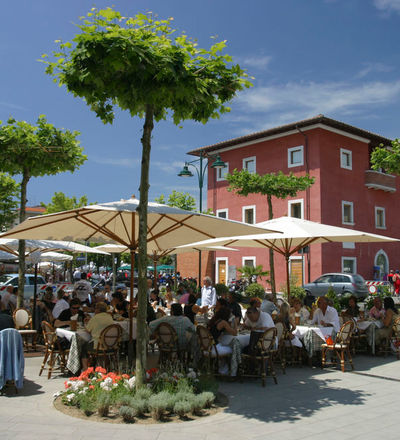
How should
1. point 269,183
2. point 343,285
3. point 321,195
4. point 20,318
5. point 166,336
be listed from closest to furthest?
point 166,336
point 20,318
point 269,183
point 343,285
point 321,195

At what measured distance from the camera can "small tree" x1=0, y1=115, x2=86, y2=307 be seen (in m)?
11.6

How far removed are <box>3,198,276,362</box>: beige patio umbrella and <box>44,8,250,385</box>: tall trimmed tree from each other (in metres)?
0.58

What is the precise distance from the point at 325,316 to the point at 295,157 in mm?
24378

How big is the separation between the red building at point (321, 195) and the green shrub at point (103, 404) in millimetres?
25811

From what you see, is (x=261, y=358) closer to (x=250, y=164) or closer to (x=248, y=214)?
(x=248, y=214)

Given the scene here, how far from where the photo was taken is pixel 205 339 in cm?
801

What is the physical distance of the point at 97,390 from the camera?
6.27m

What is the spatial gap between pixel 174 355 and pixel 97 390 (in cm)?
235

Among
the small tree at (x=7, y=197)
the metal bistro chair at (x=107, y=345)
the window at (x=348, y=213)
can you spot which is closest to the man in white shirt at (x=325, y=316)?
the metal bistro chair at (x=107, y=345)

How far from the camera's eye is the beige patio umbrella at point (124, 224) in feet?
23.3

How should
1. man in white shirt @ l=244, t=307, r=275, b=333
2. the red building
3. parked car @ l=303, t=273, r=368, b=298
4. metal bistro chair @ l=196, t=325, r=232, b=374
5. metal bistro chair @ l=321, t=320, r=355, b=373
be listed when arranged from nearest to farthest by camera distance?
1. metal bistro chair @ l=196, t=325, r=232, b=374
2. man in white shirt @ l=244, t=307, r=275, b=333
3. metal bistro chair @ l=321, t=320, r=355, b=373
4. parked car @ l=303, t=273, r=368, b=298
5. the red building

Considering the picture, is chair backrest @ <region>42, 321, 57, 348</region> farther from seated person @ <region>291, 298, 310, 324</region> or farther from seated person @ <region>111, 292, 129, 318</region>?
seated person @ <region>291, 298, 310, 324</region>

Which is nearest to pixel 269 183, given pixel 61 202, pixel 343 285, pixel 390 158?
pixel 343 285

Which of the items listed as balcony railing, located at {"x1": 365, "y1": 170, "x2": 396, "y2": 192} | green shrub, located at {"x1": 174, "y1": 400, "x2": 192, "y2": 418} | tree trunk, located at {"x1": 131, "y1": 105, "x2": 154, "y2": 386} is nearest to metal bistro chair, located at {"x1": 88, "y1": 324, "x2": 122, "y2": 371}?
tree trunk, located at {"x1": 131, "y1": 105, "x2": 154, "y2": 386}
